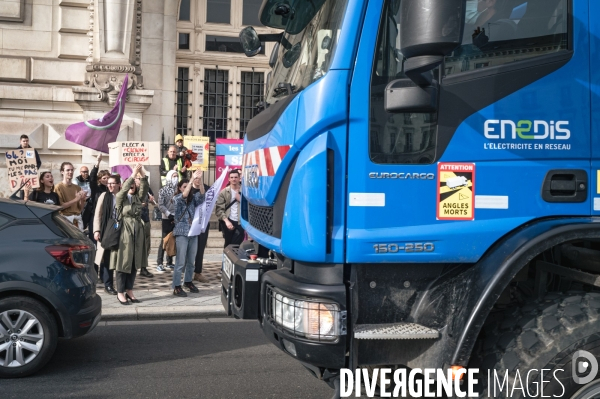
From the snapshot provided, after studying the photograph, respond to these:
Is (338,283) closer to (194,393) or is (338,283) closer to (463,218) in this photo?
(463,218)

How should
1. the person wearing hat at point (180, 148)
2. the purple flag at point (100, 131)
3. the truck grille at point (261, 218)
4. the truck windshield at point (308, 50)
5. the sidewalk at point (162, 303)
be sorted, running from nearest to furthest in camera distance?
the truck windshield at point (308, 50)
the truck grille at point (261, 218)
the sidewalk at point (162, 303)
the purple flag at point (100, 131)
the person wearing hat at point (180, 148)

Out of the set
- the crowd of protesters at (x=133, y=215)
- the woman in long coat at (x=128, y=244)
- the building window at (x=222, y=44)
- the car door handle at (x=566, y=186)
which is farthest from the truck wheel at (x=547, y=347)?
the building window at (x=222, y=44)

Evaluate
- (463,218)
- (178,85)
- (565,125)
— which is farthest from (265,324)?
(178,85)

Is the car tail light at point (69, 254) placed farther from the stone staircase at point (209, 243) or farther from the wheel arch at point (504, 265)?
the stone staircase at point (209, 243)

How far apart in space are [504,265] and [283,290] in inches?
45.1

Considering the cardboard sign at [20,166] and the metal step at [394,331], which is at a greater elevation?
the cardboard sign at [20,166]

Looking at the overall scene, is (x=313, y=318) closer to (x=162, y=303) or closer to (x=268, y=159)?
(x=268, y=159)

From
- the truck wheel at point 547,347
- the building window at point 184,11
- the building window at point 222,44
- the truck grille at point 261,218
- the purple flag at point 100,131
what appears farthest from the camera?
the building window at point 222,44

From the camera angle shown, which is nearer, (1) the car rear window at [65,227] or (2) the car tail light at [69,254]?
(2) the car tail light at [69,254]

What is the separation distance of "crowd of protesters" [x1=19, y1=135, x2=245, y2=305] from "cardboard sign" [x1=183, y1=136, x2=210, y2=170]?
262 centimetres

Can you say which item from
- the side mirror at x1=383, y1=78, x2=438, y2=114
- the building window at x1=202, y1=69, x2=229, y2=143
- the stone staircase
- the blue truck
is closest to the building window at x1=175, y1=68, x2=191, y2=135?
the building window at x1=202, y1=69, x2=229, y2=143

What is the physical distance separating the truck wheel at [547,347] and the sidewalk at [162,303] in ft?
20.0

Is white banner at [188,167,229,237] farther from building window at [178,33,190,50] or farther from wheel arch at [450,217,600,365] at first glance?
building window at [178,33,190,50]

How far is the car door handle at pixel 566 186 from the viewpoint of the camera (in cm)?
374
